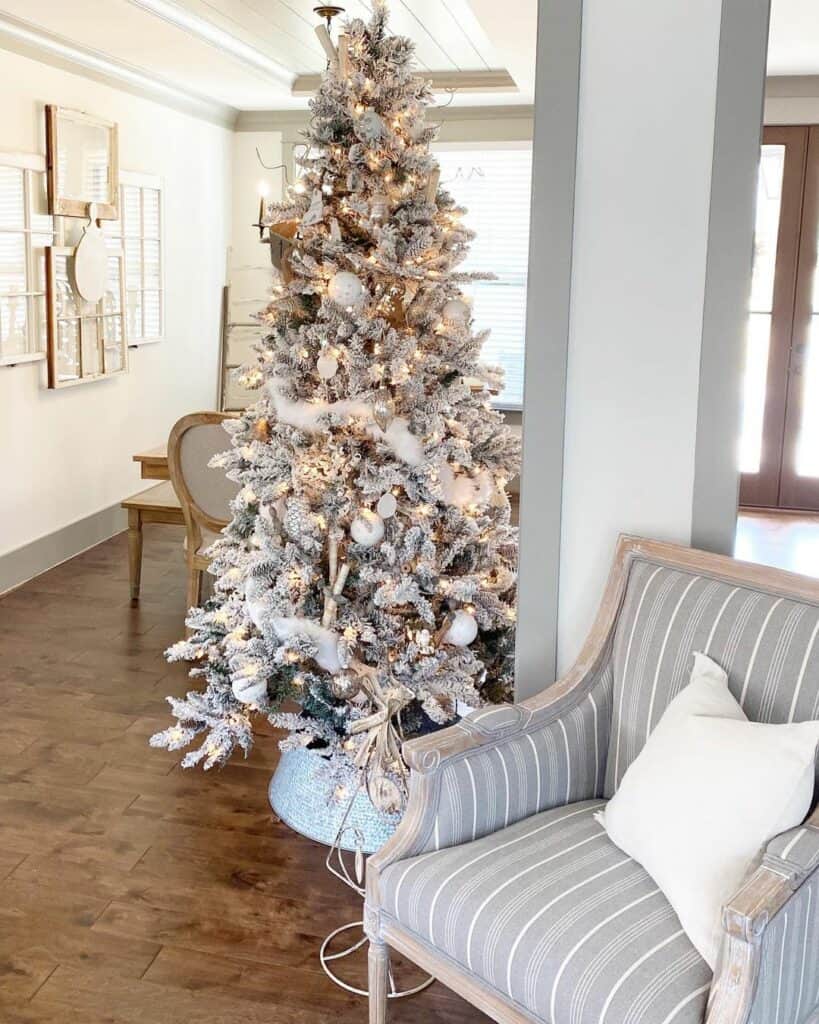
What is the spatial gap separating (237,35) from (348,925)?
13.7 ft

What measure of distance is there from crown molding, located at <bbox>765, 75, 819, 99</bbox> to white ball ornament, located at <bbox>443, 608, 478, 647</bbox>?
4.75 meters

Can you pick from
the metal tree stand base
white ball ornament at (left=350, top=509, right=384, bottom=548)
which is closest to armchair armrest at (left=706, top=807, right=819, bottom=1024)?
the metal tree stand base

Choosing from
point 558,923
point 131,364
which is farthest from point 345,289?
point 131,364

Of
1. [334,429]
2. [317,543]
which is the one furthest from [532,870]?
[334,429]

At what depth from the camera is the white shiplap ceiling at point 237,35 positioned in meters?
4.52

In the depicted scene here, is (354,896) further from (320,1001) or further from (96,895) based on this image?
(96,895)

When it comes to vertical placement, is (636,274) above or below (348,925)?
above

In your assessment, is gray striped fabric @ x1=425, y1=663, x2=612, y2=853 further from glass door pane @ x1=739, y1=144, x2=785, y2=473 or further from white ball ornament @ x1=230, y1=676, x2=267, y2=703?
glass door pane @ x1=739, y1=144, x2=785, y2=473

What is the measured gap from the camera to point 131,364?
6.22 metres

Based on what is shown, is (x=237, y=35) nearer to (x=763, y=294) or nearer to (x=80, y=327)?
(x=80, y=327)

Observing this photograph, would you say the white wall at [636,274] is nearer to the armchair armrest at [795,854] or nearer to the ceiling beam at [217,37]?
the armchair armrest at [795,854]

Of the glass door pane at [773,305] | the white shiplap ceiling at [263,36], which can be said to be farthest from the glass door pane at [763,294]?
the white shiplap ceiling at [263,36]

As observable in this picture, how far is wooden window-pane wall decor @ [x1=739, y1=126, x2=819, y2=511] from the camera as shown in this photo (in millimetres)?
6508

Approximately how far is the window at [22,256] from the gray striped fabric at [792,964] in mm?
4175
